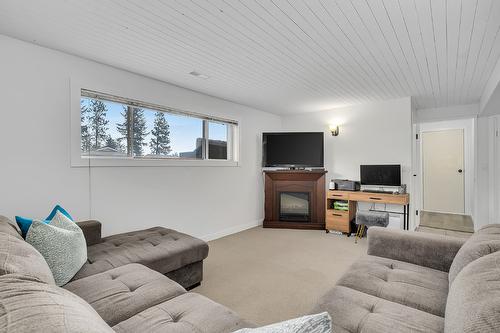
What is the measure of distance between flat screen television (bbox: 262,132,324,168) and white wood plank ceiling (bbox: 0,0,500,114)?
1.53 metres

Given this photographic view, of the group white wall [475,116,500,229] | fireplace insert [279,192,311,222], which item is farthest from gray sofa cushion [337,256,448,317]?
white wall [475,116,500,229]

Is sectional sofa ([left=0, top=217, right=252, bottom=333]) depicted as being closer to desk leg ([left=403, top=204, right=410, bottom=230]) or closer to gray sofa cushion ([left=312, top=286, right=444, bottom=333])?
gray sofa cushion ([left=312, top=286, right=444, bottom=333])

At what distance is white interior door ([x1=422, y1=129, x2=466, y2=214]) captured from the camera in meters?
6.09

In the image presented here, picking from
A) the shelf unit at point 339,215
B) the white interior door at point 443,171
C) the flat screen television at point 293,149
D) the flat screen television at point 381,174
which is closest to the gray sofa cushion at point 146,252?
the shelf unit at point 339,215

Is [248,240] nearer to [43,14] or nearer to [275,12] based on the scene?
[275,12]

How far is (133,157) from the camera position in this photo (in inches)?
126

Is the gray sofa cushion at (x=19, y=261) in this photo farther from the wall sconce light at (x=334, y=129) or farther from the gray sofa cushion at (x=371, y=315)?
the wall sconce light at (x=334, y=129)

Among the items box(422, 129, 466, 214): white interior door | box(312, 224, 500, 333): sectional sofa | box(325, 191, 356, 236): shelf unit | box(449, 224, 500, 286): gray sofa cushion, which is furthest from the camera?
box(422, 129, 466, 214): white interior door

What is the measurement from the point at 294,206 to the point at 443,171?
4067 mm

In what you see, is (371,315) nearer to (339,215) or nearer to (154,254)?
(154,254)

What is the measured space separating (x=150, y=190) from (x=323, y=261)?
7.63 feet

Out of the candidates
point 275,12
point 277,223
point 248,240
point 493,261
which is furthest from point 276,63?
point 277,223

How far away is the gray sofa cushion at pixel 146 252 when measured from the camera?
76.2 inches

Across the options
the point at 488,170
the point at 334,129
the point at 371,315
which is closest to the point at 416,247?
the point at 371,315
